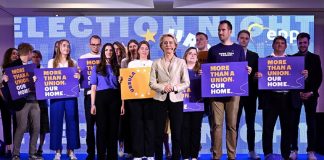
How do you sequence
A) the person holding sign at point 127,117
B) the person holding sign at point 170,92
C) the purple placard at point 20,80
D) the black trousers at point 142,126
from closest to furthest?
the person holding sign at point 170,92 < the black trousers at point 142,126 < the purple placard at point 20,80 < the person holding sign at point 127,117

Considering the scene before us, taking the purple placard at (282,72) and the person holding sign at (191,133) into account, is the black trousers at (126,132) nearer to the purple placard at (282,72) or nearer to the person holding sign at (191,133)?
the person holding sign at (191,133)

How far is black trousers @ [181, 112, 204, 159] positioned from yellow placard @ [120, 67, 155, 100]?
55cm

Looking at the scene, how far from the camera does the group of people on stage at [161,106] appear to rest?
4871 millimetres

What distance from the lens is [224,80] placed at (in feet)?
17.1

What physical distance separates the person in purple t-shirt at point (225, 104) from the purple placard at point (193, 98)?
0.57ft

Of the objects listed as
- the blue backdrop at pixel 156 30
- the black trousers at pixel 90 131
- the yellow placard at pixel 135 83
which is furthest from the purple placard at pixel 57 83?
the blue backdrop at pixel 156 30

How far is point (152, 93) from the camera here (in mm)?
5137

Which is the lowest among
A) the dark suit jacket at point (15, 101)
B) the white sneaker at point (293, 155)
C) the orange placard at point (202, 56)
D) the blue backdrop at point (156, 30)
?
the white sneaker at point (293, 155)

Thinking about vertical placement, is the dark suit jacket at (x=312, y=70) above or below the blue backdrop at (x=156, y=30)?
below

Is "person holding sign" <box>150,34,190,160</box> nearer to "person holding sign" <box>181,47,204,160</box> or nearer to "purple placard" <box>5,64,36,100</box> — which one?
"person holding sign" <box>181,47,204,160</box>

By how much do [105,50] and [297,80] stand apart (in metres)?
2.54

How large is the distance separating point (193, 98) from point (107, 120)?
3.71 feet

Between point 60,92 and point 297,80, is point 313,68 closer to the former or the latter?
point 297,80

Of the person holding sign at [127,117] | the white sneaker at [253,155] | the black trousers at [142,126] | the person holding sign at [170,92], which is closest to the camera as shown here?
the person holding sign at [170,92]
